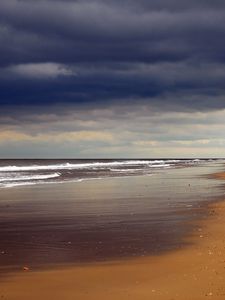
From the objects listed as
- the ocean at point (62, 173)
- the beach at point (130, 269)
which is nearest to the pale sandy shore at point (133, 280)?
the beach at point (130, 269)

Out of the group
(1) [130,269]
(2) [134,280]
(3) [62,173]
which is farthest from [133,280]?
(3) [62,173]

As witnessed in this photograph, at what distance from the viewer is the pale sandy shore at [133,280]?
736 cm

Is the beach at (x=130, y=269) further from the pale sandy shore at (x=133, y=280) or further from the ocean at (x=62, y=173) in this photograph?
the ocean at (x=62, y=173)

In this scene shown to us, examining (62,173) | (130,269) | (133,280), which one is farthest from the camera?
(62,173)

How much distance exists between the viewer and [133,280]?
8.20 meters

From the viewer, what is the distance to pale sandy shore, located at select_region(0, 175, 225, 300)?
7355 millimetres

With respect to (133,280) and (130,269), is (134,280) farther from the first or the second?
(130,269)

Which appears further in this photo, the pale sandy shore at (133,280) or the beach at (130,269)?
the beach at (130,269)

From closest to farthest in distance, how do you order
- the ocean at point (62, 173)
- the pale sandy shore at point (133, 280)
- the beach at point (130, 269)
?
the pale sandy shore at point (133, 280) → the beach at point (130, 269) → the ocean at point (62, 173)

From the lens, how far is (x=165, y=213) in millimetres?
17125

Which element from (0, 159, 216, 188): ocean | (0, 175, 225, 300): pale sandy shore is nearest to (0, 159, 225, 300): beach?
(0, 175, 225, 300): pale sandy shore

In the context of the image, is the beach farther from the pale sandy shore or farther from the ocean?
the ocean

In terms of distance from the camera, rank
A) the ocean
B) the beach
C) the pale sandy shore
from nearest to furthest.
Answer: the pale sandy shore < the beach < the ocean

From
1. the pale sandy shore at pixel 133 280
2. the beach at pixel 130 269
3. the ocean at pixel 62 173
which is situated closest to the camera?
the pale sandy shore at pixel 133 280
